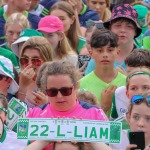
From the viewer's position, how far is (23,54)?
25.2 ft

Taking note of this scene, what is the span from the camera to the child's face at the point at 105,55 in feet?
25.0

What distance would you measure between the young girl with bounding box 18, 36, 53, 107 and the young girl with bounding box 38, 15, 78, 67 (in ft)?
2.86

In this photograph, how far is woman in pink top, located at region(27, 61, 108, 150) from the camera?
559cm

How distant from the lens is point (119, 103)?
7.08 metres

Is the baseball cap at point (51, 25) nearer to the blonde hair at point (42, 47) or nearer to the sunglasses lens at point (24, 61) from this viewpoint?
the blonde hair at point (42, 47)

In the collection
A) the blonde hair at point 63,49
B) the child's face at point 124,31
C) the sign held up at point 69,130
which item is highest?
the child's face at point 124,31

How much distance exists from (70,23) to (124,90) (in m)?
2.96

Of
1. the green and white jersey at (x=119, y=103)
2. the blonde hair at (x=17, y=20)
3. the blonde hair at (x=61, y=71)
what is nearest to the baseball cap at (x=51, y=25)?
the blonde hair at (x=17, y=20)

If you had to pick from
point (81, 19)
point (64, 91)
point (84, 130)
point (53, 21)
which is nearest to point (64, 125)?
point (84, 130)

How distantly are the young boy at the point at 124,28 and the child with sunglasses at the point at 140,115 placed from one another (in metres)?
2.90

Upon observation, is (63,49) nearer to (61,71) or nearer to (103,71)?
(103,71)

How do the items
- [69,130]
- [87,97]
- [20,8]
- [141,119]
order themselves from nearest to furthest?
[69,130] < [141,119] < [87,97] < [20,8]

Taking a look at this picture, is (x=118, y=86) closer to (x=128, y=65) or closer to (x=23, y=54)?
(x=128, y=65)


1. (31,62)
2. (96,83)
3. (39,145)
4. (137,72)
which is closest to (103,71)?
(96,83)
